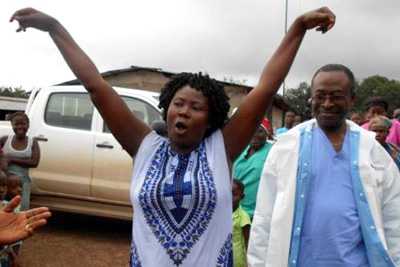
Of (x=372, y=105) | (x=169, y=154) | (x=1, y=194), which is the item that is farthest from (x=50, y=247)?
(x=169, y=154)

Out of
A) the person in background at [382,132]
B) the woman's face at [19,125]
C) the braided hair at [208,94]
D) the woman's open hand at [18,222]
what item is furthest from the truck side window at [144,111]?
the braided hair at [208,94]

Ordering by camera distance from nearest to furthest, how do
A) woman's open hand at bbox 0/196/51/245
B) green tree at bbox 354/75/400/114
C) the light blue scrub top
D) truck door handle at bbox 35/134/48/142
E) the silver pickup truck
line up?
woman's open hand at bbox 0/196/51/245 → the light blue scrub top → the silver pickup truck → truck door handle at bbox 35/134/48/142 → green tree at bbox 354/75/400/114

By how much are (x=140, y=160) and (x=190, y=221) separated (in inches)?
13.4

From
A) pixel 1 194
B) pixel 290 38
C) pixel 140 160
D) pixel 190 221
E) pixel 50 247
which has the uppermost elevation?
pixel 290 38

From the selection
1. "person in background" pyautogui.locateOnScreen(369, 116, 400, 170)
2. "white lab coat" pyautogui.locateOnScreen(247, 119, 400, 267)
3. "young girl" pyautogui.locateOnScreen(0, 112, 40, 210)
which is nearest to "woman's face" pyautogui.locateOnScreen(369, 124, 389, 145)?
"person in background" pyautogui.locateOnScreen(369, 116, 400, 170)

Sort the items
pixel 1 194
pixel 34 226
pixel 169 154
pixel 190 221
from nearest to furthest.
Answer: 1. pixel 190 221
2. pixel 169 154
3. pixel 34 226
4. pixel 1 194

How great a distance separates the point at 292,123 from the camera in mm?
10000

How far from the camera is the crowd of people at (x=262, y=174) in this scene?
2.10 m

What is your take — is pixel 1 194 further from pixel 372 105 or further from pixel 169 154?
pixel 372 105

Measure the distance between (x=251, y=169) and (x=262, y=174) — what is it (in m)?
2.04

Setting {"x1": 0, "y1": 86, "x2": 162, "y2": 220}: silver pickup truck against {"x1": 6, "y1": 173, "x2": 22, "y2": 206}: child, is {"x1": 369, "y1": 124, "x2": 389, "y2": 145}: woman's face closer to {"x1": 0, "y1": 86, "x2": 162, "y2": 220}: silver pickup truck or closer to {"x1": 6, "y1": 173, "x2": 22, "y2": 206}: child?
{"x1": 0, "y1": 86, "x2": 162, "y2": 220}: silver pickup truck

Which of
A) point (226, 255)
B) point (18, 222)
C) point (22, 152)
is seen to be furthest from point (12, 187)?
point (226, 255)

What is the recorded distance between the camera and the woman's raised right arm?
2.26 meters

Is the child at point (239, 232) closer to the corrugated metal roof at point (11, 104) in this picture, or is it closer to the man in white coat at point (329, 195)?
the man in white coat at point (329, 195)
